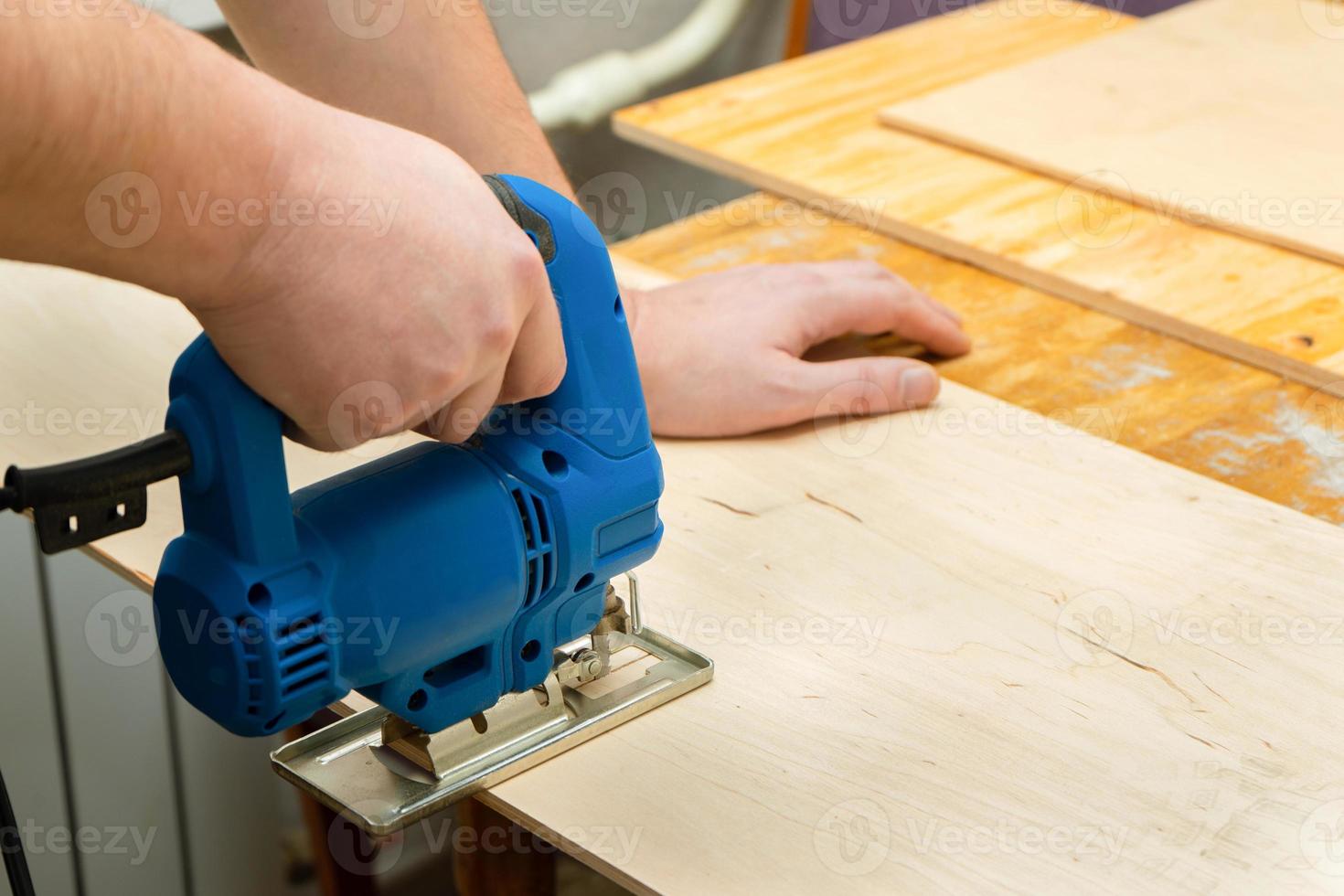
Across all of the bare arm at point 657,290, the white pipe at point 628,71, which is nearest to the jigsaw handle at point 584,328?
the bare arm at point 657,290

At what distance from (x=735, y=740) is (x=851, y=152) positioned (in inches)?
36.8

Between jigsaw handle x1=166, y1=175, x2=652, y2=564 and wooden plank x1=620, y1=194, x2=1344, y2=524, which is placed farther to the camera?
wooden plank x1=620, y1=194, x2=1344, y2=524

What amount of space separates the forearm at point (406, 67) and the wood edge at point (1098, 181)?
57cm

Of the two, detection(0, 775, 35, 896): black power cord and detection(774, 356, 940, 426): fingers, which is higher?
detection(774, 356, 940, 426): fingers

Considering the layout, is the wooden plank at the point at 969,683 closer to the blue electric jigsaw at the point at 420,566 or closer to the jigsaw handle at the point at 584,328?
the blue electric jigsaw at the point at 420,566

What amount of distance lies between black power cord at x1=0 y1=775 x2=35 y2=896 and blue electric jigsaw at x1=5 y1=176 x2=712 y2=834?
0.15 meters

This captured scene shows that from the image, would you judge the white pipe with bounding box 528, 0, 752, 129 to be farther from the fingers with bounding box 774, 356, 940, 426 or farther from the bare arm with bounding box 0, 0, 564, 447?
the bare arm with bounding box 0, 0, 564, 447

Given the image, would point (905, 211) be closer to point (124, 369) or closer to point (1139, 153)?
point (1139, 153)

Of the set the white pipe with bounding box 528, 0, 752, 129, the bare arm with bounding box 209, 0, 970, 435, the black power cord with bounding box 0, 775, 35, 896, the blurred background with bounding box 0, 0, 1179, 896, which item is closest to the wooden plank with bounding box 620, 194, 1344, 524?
the bare arm with bounding box 209, 0, 970, 435

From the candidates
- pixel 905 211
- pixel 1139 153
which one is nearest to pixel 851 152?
pixel 905 211

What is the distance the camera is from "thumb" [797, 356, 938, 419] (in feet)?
3.80

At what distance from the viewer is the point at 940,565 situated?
38.8 inches

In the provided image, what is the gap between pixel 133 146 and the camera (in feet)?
2.00

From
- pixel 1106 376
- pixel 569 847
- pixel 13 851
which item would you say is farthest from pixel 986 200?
pixel 13 851
